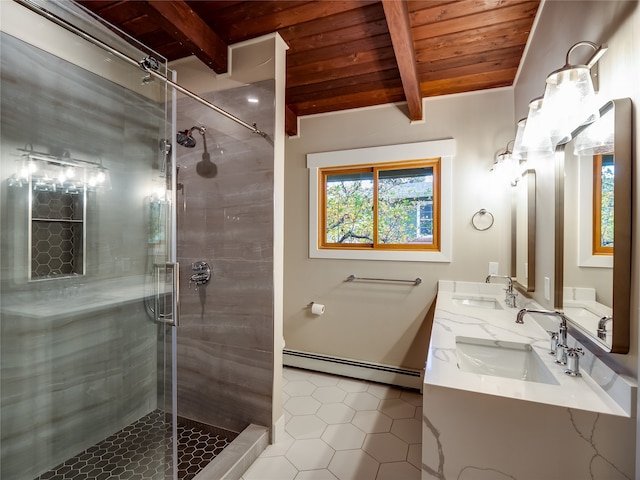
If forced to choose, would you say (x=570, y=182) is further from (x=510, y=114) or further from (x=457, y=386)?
(x=510, y=114)

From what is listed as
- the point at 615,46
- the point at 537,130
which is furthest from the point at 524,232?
the point at 615,46

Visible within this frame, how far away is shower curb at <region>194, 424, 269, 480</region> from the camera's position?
4.96 feet

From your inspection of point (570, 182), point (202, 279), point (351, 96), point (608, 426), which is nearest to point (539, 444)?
point (608, 426)

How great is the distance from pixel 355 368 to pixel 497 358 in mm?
1581

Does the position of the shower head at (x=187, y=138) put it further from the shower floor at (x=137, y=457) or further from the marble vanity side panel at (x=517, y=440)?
the marble vanity side panel at (x=517, y=440)

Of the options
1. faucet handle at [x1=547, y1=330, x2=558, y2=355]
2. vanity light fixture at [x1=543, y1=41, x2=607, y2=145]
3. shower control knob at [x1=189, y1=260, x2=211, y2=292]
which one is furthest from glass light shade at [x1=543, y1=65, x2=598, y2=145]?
shower control knob at [x1=189, y1=260, x2=211, y2=292]

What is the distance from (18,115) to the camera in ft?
4.43

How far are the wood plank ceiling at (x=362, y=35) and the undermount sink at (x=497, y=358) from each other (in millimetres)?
1647

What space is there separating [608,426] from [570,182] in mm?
858

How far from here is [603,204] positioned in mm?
953

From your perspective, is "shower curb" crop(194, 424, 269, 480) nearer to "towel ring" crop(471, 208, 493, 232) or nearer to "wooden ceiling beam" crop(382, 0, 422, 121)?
"towel ring" crop(471, 208, 493, 232)

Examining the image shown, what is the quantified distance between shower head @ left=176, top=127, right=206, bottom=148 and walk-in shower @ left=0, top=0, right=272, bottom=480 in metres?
0.03

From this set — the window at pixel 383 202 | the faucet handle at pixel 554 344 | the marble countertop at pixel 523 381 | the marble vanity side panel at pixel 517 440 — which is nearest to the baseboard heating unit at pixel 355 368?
the window at pixel 383 202

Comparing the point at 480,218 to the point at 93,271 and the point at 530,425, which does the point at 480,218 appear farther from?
the point at 93,271
